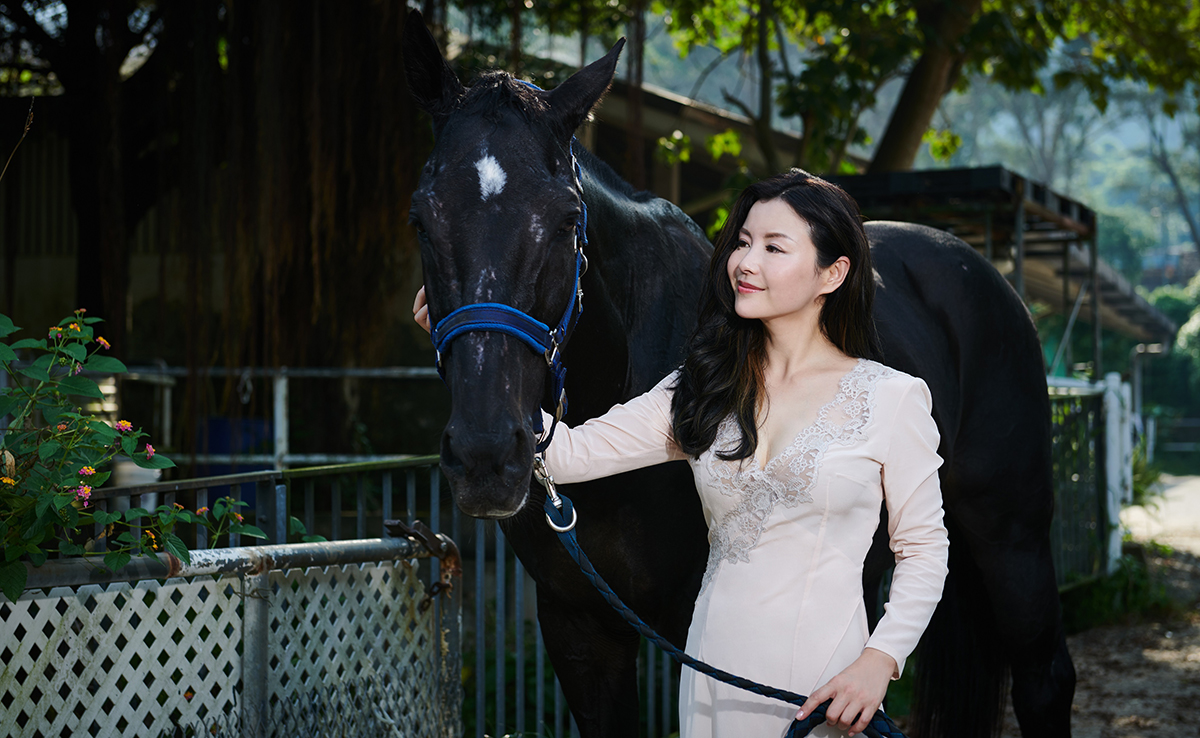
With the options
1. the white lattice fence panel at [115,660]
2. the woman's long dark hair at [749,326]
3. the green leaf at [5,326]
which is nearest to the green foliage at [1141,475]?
the woman's long dark hair at [749,326]

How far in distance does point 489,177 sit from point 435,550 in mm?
1297

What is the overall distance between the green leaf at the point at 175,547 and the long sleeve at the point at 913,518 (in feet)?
4.33

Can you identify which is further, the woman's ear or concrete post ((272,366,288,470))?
concrete post ((272,366,288,470))

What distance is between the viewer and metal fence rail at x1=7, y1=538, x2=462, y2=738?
1.97 metres

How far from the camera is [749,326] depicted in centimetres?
183

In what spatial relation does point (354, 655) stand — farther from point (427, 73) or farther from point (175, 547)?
point (427, 73)

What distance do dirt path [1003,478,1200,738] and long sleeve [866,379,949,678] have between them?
10.3ft

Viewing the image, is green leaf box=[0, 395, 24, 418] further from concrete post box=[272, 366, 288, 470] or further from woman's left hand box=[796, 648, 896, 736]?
concrete post box=[272, 366, 288, 470]

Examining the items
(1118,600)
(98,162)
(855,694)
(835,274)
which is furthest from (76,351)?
(1118,600)

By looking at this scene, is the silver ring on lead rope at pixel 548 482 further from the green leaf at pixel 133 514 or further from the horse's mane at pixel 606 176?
the green leaf at pixel 133 514

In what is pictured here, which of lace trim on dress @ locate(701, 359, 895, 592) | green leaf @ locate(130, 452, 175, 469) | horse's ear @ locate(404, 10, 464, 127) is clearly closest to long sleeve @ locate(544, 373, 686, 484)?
lace trim on dress @ locate(701, 359, 895, 592)

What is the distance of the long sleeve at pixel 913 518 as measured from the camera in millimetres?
1611

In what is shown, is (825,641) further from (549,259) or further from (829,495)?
(549,259)

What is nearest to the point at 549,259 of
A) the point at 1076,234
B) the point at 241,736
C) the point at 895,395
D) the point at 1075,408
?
the point at 895,395
